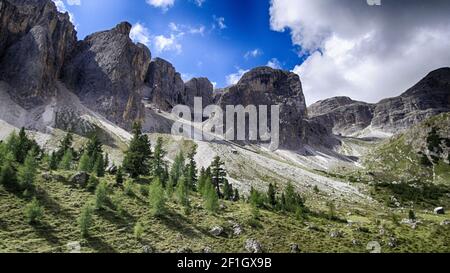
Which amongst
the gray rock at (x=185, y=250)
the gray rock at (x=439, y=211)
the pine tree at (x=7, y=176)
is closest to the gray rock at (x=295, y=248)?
the gray rock at (x=185, y=250)

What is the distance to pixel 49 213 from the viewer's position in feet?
164

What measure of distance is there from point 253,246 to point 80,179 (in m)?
33.8

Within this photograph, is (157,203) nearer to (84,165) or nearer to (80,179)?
(80,179)

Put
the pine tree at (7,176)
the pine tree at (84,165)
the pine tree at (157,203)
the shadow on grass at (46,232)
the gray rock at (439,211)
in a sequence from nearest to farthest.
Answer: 1. the shadow on grass at (46,232)
2. the pine tree at (157,203)
3. the pine tree at (7,176)
4. the pine tree at (84,165)
5. the gray rock at (439,211)

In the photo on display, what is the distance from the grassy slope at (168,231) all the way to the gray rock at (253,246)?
785 millimetres

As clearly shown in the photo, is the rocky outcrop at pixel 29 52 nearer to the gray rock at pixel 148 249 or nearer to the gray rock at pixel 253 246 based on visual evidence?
the gray rock at pixel 148 249

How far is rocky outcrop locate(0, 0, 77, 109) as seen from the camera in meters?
168

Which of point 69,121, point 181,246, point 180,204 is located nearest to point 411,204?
point 180,204

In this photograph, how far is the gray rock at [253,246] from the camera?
47.2m

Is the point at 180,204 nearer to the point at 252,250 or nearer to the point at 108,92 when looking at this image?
the point at 252,250

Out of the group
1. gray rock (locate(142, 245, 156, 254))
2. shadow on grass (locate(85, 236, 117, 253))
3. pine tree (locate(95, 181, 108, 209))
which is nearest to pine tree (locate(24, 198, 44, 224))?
shadow on grass (locate(85, 236, 117, 253))

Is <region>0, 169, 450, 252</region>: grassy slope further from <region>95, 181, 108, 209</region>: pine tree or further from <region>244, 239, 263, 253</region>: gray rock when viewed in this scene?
<region>95, 181, 108, 209</region>: pine tree

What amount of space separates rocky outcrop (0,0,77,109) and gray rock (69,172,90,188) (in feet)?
383
